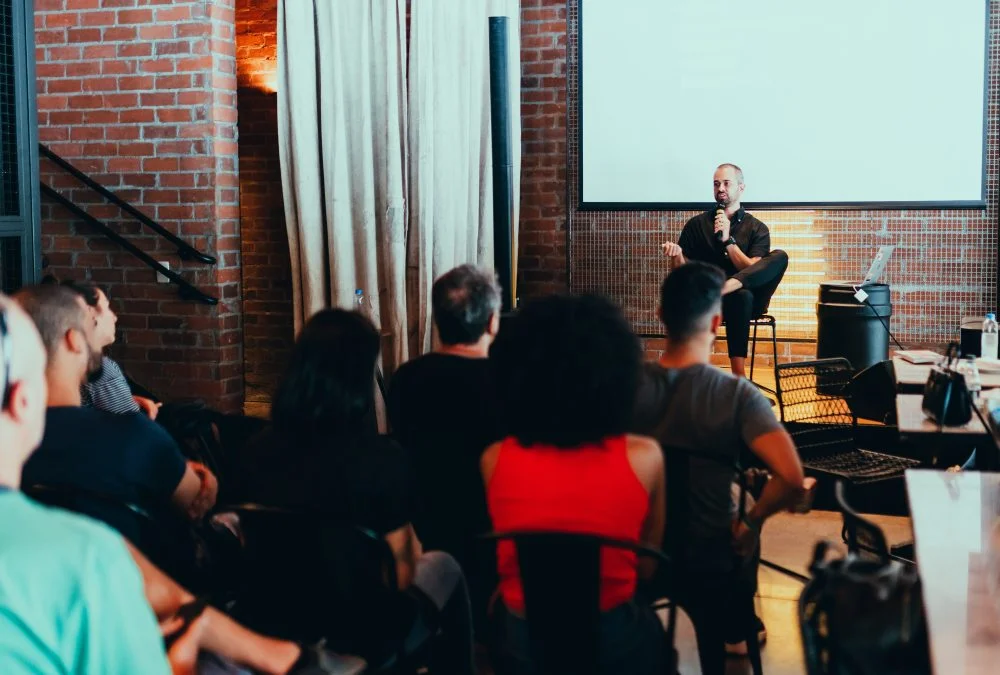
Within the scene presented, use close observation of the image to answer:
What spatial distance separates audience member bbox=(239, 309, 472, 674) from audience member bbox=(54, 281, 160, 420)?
1016mm

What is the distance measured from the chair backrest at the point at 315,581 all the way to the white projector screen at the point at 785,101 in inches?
196

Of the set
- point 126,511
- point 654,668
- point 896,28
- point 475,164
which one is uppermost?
point 896,28

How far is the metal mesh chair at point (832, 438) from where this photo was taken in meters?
3.72

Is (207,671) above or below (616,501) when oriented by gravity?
below

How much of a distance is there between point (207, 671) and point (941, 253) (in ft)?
18.4

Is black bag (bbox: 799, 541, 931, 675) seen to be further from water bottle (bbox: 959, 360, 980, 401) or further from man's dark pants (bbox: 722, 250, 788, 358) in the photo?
man's dark pants (bbox: 722, 250, 788, 358)

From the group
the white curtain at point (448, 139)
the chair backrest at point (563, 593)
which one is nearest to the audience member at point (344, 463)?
the chair backrest at point (563, 593)

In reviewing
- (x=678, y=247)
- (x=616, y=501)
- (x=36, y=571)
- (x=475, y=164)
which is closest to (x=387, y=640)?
(x=616, y=501)

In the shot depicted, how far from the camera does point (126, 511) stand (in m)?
2.14

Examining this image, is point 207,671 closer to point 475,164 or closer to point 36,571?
point 36,571

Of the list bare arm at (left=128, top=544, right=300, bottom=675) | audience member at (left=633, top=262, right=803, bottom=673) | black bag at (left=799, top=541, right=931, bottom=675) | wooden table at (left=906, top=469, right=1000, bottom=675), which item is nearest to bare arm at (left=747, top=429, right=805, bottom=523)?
audience member at (left=633, top=262, right=803, bottom=673)

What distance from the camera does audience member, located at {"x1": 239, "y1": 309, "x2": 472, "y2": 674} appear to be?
208 centimetres

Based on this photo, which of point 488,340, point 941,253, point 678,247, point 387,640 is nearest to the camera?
point 387,640

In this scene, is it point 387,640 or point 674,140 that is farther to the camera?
point 674,140
